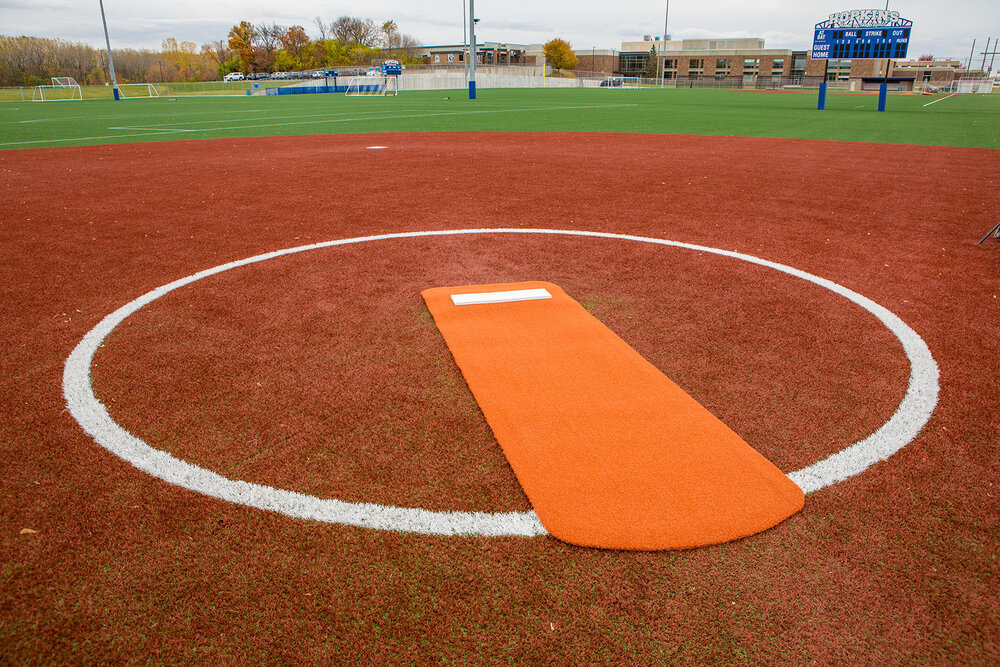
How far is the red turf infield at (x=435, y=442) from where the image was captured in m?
1.69

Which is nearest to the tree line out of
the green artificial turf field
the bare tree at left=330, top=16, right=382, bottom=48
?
the bare tree at left=330, top=16, right=382, bottom=48

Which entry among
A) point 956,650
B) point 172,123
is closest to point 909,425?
point 956,650

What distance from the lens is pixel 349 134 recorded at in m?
15.0

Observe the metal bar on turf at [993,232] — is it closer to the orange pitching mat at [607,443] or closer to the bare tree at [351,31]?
the orange pitching mat at [607,443]

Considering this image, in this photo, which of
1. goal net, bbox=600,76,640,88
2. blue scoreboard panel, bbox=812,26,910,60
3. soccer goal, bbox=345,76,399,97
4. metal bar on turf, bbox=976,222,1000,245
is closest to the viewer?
metal bar on turf, bbox=976,222,1000,245

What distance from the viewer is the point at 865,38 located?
24359 mm

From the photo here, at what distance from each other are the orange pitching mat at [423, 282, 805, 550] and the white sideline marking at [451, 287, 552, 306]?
30 cm

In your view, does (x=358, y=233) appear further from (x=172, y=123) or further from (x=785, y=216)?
(x=172, y=123)

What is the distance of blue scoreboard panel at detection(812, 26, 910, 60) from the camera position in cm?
2402

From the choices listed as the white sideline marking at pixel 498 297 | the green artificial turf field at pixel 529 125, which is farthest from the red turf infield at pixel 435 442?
the green artificial turf field at pixel 529 125

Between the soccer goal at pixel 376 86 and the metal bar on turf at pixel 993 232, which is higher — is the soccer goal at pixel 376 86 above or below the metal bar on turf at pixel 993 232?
above

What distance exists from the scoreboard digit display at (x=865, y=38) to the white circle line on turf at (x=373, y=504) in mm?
26216

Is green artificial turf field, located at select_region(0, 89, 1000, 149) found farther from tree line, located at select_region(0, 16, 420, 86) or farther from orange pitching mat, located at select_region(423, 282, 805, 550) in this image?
tree line, located at select_region(0, 16, 420, 86)

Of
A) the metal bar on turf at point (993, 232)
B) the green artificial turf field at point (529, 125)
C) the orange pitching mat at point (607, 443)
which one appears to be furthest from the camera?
the green artificial turf field at point (529, 125)
